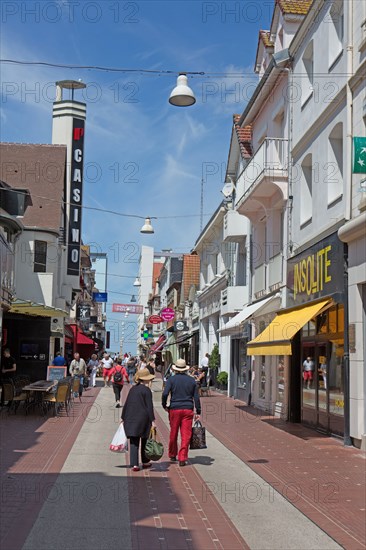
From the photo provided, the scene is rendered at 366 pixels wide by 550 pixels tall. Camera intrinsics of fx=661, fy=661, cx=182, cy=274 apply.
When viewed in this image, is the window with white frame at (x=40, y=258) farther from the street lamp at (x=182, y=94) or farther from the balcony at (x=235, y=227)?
the street lamp at (x=182, y=94)

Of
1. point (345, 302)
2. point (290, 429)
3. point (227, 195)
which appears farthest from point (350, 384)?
point (227, 195)

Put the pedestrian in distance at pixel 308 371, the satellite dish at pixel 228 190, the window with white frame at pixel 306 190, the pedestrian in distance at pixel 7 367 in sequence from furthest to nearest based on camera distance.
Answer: the satellite dish at pixel 228 190
the pedestrian in distance at pixel 7 367
the window with white frame at pixel 306 190
the pedestrian in distance at pixel 308 371

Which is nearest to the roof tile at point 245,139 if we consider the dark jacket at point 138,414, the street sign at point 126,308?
the dark jacket at point 138,414

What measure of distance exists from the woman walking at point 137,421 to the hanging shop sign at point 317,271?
5265 millimetres

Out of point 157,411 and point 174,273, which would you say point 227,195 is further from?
point 174,273

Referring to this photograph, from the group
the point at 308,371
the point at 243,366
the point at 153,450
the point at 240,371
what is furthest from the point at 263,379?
the point at 153,450

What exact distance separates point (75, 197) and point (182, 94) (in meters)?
23.0

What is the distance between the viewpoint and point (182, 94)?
1386 centimetres

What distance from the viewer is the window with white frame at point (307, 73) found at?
16984 mm

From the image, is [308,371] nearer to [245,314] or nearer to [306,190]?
[306,190]

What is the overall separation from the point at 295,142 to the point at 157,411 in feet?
30.0

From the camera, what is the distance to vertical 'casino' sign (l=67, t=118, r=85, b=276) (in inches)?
1427

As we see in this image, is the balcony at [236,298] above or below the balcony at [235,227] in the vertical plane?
below

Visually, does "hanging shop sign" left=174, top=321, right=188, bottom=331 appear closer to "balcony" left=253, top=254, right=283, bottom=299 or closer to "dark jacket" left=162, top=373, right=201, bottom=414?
"balcony" left=253, top=254, right=283, bottom=299
